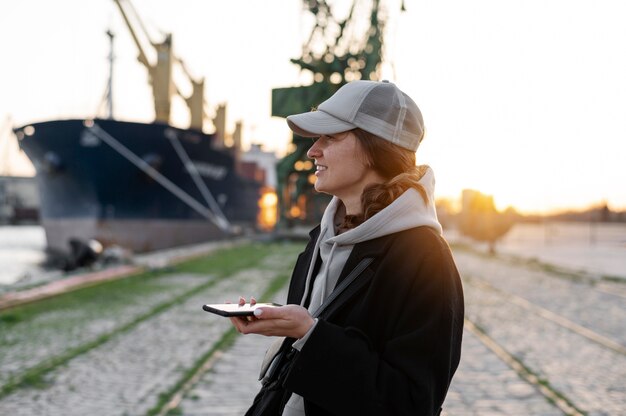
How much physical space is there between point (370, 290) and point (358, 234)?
15 centimetres

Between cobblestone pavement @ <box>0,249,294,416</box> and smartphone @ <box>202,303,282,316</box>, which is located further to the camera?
cobblestone pavement @ <box>0,249,294,416</box>

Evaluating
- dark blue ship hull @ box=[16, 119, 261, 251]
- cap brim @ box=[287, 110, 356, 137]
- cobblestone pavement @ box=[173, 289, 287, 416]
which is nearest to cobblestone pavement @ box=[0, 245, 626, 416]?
cobblestone pavement @ box=[173, 289, 287, 416]

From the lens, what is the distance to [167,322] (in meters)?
8.00

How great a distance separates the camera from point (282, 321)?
1.50 metres

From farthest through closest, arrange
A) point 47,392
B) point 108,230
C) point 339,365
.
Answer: point 108,230
point 47,392
point 339,365

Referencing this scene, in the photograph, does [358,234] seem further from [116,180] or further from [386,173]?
[116,180]

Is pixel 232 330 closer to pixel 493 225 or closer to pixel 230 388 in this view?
pixel 230 388

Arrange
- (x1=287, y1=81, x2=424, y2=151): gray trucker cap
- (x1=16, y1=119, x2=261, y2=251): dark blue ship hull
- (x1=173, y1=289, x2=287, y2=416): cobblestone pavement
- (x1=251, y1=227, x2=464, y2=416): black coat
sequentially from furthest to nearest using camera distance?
(x1=16, y1=119, x2=261, y2=251): dark blue ship hull
(x1=173, y1=289, x2=287, y2=416): cobblestone pavement
(x1=287, y1=81, x2=424, y2=151): gray trucker cap
(x1=251, y1=227, x2=464, y2=416): black coat

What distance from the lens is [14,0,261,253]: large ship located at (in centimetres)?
2616

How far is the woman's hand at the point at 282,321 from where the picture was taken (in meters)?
1.50

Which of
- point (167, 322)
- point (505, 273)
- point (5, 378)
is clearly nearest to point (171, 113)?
point (505, 273)

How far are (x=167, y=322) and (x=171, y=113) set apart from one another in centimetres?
2529

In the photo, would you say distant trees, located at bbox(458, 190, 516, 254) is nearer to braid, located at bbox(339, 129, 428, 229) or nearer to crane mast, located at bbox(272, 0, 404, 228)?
crane mast, located at bbox(272, 0, 404, 228)

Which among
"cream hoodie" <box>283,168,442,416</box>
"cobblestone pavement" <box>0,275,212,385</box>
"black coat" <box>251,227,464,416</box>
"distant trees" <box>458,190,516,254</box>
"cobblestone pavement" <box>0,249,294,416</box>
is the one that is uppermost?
"cream hoodie" <box>283,168,442,416</box>
